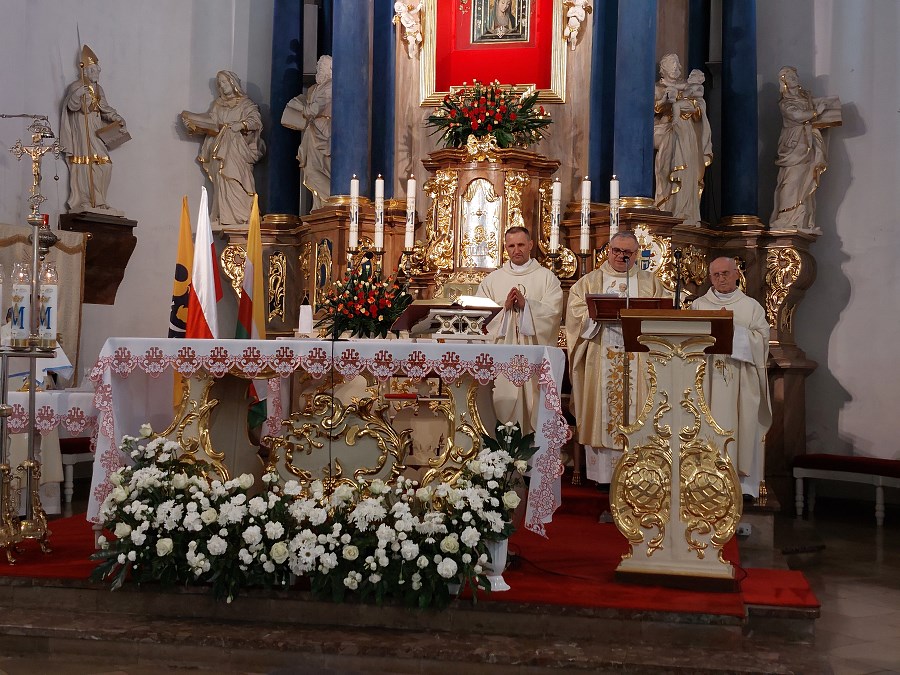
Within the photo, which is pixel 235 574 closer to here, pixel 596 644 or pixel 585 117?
pixel 596 644

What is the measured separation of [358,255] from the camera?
8281 mm

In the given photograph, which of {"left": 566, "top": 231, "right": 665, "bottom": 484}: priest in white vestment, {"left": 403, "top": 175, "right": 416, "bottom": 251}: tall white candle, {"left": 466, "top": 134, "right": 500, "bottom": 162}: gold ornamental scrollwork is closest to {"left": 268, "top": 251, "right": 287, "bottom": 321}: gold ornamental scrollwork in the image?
{"left": 466, "top": 134, "right": 500, "bottom": 162}: gold ornamental scrollwork

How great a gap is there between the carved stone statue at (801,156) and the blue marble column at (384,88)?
3497mm

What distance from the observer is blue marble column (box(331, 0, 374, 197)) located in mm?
9172

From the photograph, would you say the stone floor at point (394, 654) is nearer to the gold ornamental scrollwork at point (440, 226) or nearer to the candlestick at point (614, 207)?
the candlestick at point (614, 207)

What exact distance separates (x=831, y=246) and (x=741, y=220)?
98 cm

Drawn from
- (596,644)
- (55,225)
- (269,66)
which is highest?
(269,66)

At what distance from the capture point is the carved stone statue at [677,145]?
30.6 ft

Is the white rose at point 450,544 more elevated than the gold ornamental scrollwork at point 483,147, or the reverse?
the gold ornamental scrollwork at point 483,147

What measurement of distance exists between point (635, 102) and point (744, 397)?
275 centimetres

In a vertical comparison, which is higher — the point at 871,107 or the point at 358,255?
the point at 871,107

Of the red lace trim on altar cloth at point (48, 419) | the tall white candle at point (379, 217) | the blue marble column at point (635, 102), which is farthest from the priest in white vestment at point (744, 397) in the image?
the red lace trim on altar cloth at point (48, 419)

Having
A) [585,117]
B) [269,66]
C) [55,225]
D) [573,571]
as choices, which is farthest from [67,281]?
[573,571]

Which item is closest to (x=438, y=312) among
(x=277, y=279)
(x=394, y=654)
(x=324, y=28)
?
(x=394, y=654)
